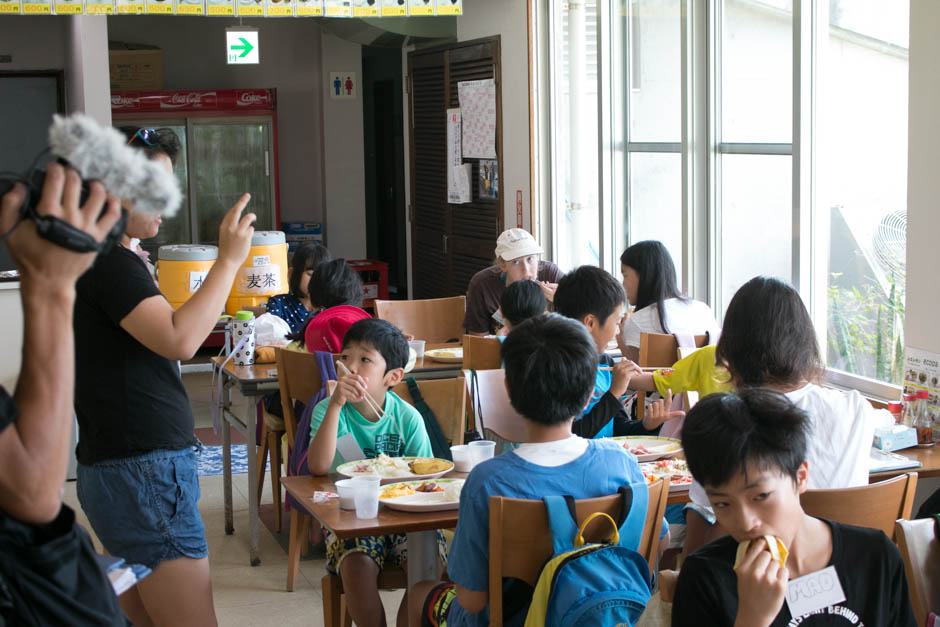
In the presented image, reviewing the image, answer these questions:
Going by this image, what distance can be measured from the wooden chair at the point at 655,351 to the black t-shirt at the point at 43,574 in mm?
3099

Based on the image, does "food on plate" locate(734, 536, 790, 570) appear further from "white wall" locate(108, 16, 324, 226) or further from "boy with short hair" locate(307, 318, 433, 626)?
"white wall" locate(108, 16, 324, 226)

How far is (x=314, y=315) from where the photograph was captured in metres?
4.49

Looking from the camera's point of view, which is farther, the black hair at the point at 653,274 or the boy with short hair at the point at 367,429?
the black hair at the point at 653,274

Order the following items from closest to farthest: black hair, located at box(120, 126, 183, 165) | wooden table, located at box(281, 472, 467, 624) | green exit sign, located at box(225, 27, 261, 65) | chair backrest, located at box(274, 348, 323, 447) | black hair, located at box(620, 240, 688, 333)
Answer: black hair, located at box(120, 126, 183, 165) < wooden table, located at box(281, 472, 467, 624) < chair backrest, located at box(274, 348, 323, 447) < black hair, located at box(620, 240, 688, 333) < green exit sign, located at box(225, 27, 261, 65)

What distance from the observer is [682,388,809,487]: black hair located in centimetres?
171

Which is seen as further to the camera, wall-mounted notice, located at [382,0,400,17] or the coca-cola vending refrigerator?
the coca-cola vending refrigerator

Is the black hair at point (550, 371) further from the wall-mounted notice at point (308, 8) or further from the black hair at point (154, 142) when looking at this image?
the wall-mounted notice at point (308, 8)

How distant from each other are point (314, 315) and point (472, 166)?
10.9 ft

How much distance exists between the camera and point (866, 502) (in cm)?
218

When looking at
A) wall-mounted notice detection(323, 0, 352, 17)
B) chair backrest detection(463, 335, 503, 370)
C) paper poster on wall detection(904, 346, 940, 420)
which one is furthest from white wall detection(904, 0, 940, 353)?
wall-mounted notice detection(323, 0, 352, 17)

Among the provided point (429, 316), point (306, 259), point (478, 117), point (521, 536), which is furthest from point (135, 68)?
point (521, 536)

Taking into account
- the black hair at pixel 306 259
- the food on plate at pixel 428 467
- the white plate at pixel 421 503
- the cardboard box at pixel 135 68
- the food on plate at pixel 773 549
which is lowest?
the white plate at pixel 421 503

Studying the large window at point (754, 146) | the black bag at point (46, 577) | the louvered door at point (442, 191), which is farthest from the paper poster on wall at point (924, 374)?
the louvered door at point (442, 191)

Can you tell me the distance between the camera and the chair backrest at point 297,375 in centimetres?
396
